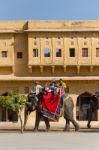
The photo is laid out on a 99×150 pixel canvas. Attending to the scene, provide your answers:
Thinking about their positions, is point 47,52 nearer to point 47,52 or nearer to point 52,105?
point 47,52

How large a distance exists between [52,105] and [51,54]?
21.3 metres

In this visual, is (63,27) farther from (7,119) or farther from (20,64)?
(7,119)

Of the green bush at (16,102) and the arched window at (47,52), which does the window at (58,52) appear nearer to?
the arched window at (47,52)

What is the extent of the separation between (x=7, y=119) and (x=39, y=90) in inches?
836

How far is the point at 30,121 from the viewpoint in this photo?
139 ft

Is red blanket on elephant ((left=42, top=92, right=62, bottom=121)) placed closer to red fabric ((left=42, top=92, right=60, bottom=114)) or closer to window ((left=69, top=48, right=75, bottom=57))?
red fabric ((left=42, top=92, right=60, bottom=114))

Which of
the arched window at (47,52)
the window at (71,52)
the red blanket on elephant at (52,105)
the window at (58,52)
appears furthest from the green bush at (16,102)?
the window at (71,52)

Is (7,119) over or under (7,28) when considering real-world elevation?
under

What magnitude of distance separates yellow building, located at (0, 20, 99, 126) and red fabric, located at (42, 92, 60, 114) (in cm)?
2040

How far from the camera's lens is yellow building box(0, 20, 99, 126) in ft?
143

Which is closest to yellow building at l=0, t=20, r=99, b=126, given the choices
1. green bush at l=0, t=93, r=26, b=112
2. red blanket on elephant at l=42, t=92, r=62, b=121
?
green bush at l=0, t=93, r=26, b=112

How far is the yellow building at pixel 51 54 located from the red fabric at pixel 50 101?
66.9 feet

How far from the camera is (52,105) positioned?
22766 millimetres

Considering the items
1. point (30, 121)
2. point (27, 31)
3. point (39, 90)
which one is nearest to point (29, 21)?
point (27, 31)
